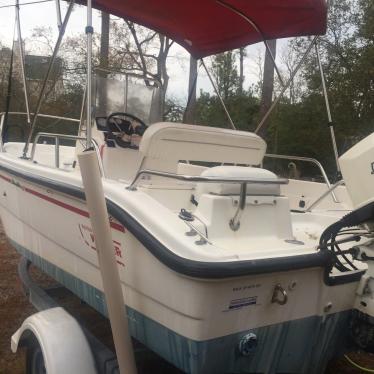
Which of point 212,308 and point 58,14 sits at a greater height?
point 58,14

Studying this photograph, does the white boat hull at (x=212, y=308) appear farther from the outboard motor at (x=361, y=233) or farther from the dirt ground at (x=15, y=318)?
the dirt ground at (x=15, y=318)

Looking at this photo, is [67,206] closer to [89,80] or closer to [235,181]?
[89,80]

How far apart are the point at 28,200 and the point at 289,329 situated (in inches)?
88.3

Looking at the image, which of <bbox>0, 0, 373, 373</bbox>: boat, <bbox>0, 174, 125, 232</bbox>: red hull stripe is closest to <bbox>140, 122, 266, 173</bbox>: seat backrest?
<bbox>0, 0, 373, 373</bbox>: boat

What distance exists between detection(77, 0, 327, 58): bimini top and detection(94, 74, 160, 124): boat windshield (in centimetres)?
62

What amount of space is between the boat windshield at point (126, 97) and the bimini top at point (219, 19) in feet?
2.02

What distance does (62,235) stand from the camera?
3.04 metres

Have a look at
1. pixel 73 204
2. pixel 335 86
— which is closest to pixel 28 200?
pixel 73 204

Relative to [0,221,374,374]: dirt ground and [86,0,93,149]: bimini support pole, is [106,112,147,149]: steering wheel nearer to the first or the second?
[86,0,93,149]: bimini support pole

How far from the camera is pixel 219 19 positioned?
14.7 feet

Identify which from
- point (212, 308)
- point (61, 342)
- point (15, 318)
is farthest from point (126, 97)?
point (212, 308)

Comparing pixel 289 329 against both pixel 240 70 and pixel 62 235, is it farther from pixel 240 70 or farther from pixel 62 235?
pixel 240 70

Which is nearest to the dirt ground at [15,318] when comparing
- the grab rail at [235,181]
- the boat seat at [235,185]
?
the grab rail at [235,181]

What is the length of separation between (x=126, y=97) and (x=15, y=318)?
7.44 feet
